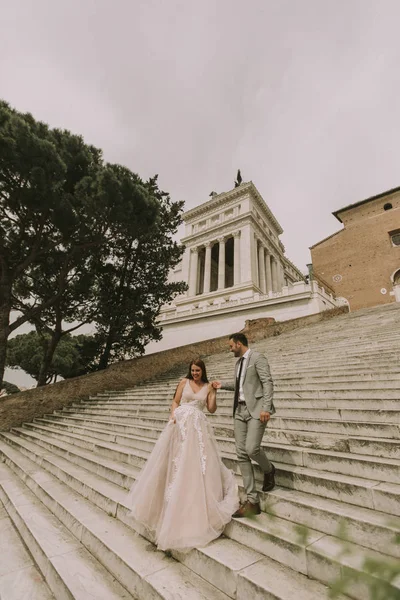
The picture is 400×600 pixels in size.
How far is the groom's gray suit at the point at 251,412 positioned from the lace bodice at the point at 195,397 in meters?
0.24

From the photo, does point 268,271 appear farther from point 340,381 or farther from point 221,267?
point 340,381

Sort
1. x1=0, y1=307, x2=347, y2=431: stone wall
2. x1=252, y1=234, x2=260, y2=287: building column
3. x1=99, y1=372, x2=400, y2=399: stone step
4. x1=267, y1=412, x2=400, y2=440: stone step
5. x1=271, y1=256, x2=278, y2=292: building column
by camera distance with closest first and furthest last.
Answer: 1. x1=267, y1=412, x2=400, y2=440: stone step
2. x1=99, y1=372, x2=400, y2=399: stone step
3. x1=0, y1=307, x2=347, y2=431: stone wall
4. x1=252, y1=234, x2=260, y2=287: building column
5. x1=271, y1=256, x2=278, y2=292: building column

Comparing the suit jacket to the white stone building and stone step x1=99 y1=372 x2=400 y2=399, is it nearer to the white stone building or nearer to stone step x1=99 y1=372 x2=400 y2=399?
stone step x1=99 y1=372 x2=400 y2=399

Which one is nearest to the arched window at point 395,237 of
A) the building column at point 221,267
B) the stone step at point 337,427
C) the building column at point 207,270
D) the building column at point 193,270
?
the building column at point 221,267

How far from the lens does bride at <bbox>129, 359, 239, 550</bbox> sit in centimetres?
260

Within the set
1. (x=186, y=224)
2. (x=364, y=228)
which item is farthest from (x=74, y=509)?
(x=186, y=224)

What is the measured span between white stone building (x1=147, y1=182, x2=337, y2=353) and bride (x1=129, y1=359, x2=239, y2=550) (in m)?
18.9

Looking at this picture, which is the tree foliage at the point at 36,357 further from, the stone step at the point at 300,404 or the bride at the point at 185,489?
the bride at the point at 185,489

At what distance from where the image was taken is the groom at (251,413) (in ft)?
9.60

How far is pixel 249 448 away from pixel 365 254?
86.6ft

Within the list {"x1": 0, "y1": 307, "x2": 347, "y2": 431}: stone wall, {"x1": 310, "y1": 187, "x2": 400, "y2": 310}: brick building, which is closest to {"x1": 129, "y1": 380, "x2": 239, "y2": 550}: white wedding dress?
{"x1": 0, "y1": 307, "x2": 347, "y2": 431}: stone wall

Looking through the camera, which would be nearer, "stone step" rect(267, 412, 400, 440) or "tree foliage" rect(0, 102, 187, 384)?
"stone step" rect(267, 412, 400, 440)

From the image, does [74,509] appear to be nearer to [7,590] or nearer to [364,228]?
[7,590]

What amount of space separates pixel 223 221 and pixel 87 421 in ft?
107
